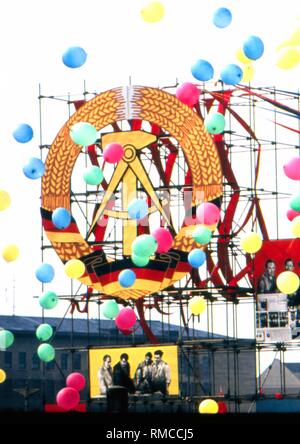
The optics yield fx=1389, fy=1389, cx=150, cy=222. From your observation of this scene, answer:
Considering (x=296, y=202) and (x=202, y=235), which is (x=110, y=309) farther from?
(x=296, y=202)

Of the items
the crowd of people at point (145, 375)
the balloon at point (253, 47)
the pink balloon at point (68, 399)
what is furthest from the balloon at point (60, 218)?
the balloon at point (253, 47)

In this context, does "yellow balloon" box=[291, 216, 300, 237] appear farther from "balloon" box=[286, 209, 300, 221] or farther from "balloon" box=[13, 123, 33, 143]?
"balloon" box=[13, 123, 33, 143]

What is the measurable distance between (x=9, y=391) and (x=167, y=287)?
24231 millimetres

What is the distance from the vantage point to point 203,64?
27.3 m

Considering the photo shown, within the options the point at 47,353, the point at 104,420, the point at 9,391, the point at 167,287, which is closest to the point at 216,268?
the point at 167,287

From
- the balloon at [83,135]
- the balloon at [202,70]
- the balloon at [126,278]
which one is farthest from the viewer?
the balloon at [126,278]

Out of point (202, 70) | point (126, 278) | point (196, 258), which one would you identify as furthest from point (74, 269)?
point (202, 70)

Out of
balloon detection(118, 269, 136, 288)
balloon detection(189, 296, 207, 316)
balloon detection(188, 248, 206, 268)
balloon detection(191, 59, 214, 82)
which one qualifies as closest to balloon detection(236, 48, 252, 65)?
balloon detection(191, 59, 214, 82)

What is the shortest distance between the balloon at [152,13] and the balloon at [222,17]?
1015 mm

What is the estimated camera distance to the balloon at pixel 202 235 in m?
28.4

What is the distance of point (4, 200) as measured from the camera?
90.0ft

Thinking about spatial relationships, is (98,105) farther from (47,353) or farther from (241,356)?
(241,356)

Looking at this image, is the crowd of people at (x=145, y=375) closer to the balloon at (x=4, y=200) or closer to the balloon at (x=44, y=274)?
the balloon at (x=44, y=274)

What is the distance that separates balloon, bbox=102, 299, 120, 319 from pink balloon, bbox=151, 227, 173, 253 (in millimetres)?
2350
